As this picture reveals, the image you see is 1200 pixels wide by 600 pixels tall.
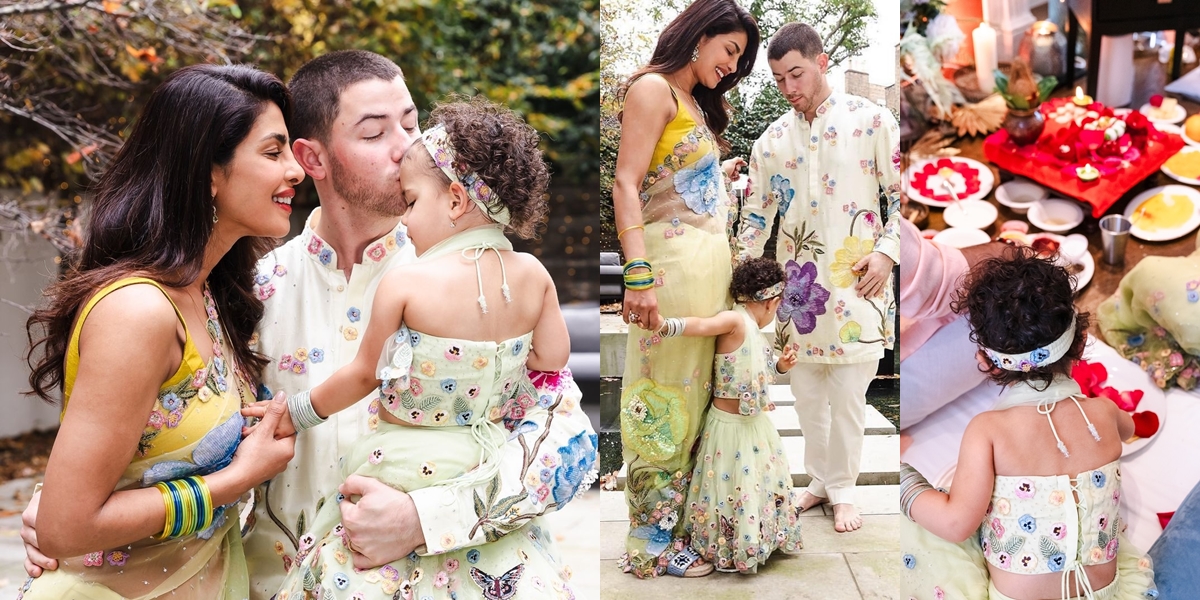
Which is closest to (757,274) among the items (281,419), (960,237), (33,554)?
(960,237)

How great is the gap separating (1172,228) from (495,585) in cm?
155

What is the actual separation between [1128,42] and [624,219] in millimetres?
1089

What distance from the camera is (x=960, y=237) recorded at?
194 centimetres

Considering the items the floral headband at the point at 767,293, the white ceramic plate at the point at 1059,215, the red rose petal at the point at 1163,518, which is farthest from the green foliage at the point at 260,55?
the red rose petal at the point at 1163,518

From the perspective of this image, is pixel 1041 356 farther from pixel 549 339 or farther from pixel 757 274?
pixel 549 339

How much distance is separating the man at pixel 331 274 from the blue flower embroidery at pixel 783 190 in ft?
1.90

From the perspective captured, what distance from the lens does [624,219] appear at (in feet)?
6.36

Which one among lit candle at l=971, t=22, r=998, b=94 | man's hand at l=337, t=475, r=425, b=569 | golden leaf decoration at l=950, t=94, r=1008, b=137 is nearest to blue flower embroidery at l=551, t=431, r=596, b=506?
man's hand at l=337, t=475, r=425, b=569

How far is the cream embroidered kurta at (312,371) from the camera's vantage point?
183 cm

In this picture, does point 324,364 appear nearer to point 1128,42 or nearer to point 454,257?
point 454,257

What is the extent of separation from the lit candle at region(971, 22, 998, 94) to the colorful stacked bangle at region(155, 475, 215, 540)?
1722 millimetres

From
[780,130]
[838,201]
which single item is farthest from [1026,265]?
[780,130]

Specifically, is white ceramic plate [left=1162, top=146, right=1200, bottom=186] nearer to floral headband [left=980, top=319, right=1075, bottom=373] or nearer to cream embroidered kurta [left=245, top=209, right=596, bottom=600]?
floral headband [left=980, top=319, right=1075, bottom=373]

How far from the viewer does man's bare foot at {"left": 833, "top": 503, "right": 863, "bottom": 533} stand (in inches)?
78.2
